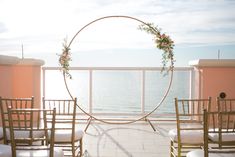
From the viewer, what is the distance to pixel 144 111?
6.52 meters

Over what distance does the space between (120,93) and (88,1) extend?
3.25 m

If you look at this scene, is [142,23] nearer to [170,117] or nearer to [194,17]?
[194,17]

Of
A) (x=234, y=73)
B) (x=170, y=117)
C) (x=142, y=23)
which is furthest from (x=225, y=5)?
(x=170, y=117)

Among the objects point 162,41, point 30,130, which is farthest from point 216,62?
point 30,130

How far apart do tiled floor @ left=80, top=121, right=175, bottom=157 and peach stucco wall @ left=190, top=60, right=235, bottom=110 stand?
83 cm

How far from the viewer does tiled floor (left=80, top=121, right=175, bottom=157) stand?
4.20m

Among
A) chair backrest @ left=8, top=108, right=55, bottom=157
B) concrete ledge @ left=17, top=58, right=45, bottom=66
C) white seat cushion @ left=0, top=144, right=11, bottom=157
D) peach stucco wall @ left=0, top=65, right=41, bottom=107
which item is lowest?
white seat cushion @ left=0, top=144, right=11, bottom=157

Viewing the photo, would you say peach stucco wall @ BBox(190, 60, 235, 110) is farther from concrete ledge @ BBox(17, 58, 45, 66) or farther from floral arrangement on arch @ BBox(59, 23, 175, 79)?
concrete ledge @ BBox(17, 58, 45, 66)

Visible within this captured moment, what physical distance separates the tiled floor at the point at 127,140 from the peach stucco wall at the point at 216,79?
0.83 m

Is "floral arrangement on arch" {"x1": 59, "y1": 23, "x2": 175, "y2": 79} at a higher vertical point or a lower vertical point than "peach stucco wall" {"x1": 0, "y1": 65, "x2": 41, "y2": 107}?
higher

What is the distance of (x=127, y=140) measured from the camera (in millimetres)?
4816

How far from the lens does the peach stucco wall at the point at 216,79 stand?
5762mm

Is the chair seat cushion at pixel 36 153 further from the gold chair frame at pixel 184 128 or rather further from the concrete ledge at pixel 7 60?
the concrete ledge at pixel 7 60

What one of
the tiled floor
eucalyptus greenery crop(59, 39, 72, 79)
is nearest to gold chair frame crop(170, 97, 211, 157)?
the tiled floor
